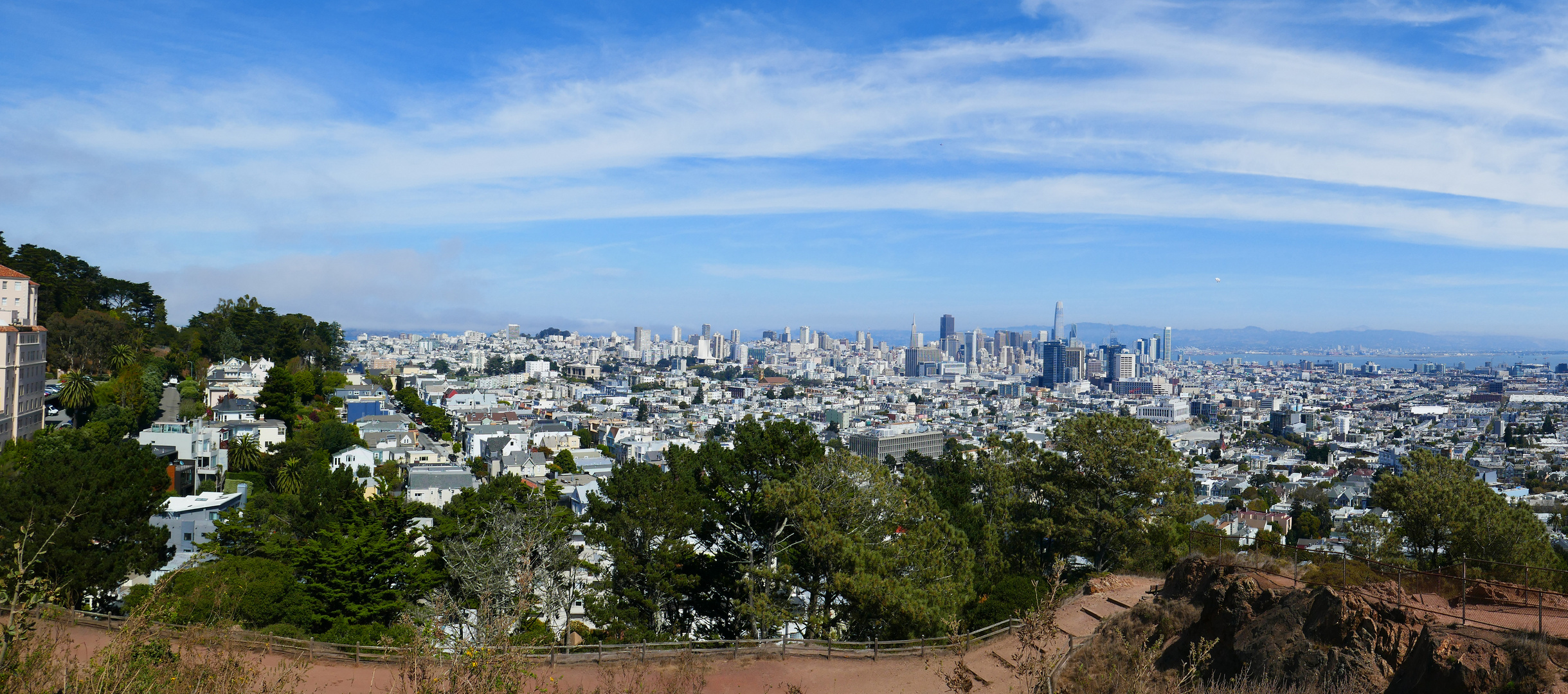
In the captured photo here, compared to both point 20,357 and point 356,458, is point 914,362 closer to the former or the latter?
point 356,458

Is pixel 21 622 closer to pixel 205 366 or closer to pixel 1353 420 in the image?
pixel 205 366

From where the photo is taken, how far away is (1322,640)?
15.2 feet

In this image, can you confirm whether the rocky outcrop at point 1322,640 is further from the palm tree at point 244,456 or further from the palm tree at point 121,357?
the palm tree at point 121,357

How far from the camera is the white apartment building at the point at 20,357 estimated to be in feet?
53.7

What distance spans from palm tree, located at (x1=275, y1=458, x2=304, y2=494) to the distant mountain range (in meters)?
149

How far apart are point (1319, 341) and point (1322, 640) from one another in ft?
648

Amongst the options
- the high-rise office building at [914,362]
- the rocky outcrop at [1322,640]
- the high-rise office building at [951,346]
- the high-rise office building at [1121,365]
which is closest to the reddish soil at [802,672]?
the rocky outcrop at [1322,640]

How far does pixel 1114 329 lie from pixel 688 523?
565 ft

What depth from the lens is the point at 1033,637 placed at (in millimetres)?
2830

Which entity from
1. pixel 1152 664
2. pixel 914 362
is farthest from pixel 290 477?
pixel 914 362

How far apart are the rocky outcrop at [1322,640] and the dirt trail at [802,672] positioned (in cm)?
57

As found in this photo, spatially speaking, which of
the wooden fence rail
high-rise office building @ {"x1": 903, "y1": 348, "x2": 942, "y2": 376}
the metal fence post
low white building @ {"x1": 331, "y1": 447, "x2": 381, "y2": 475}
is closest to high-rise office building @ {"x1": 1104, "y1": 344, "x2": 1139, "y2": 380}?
high-rise office building @ {"x1": 903, "y1": 348, "x2": 942, "y2": 376}

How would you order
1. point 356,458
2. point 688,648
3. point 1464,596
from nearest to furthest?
1. point 1464,596
2. point 688,648
3. point 356,458

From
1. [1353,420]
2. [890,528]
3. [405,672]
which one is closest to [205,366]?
[890,528]
